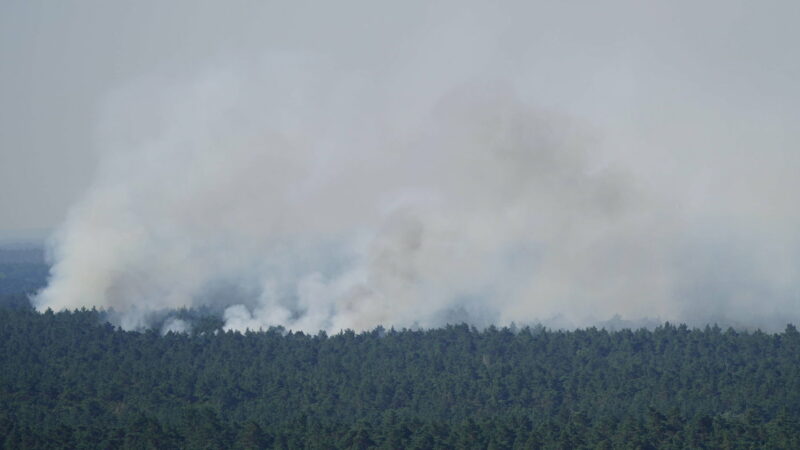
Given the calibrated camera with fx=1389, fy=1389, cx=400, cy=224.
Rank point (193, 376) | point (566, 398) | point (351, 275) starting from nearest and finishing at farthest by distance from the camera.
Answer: point (566, 398)
point (193, 376)
point (351, 275)

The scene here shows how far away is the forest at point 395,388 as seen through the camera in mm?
72000

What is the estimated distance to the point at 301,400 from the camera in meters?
89.2

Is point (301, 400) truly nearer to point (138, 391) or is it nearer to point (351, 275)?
point (138, 391)

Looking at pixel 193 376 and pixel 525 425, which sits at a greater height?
pixel 193 376

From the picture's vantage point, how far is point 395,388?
92.0m

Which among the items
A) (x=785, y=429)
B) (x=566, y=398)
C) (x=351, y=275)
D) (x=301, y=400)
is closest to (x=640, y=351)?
(x=566, y=398)

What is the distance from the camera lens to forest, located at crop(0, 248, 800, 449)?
7200cm

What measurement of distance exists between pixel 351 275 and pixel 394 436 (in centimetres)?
8532

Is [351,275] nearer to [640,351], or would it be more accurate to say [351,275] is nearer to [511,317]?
[511,317]

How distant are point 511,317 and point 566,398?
164 ft

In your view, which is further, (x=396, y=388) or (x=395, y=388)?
(x=395, y=388)

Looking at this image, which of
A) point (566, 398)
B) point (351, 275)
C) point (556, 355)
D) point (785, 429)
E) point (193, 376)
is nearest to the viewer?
point (785, 429)

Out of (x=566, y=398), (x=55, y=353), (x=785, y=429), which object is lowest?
(x=785, y=429)

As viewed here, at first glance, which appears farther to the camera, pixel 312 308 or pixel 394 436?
pixel 312 308
